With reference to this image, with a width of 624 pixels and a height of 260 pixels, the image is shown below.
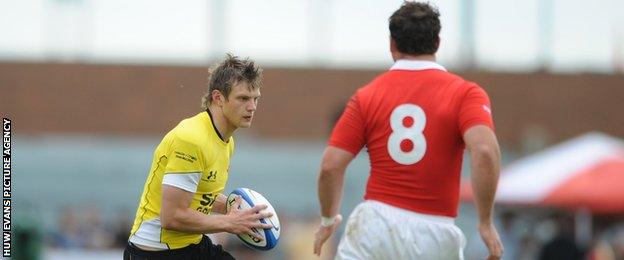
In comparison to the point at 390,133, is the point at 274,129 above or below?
below

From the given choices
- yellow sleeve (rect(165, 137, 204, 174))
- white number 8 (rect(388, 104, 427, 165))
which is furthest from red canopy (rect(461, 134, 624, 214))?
yellow sleeve (rect(165, 137, 204, 174))

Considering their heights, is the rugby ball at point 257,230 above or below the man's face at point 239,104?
below

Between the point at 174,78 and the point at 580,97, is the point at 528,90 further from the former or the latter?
the point at 174,78

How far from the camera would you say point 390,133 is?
268 inches

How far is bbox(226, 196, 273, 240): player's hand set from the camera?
7.21 m

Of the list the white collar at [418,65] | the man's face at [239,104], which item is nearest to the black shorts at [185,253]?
the man's face at [239,104]

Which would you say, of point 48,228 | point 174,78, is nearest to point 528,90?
point 174,78

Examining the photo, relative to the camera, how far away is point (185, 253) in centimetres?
740

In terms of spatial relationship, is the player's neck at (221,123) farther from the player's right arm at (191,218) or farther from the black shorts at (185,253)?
the black shorts at (185,253)

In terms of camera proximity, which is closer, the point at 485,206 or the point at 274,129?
the point at 485,206

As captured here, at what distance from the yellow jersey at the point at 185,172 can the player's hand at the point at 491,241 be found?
1.52 metres

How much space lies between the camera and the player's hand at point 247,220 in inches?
284

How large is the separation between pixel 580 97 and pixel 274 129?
23.5ft

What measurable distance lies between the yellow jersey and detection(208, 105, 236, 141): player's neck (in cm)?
2
